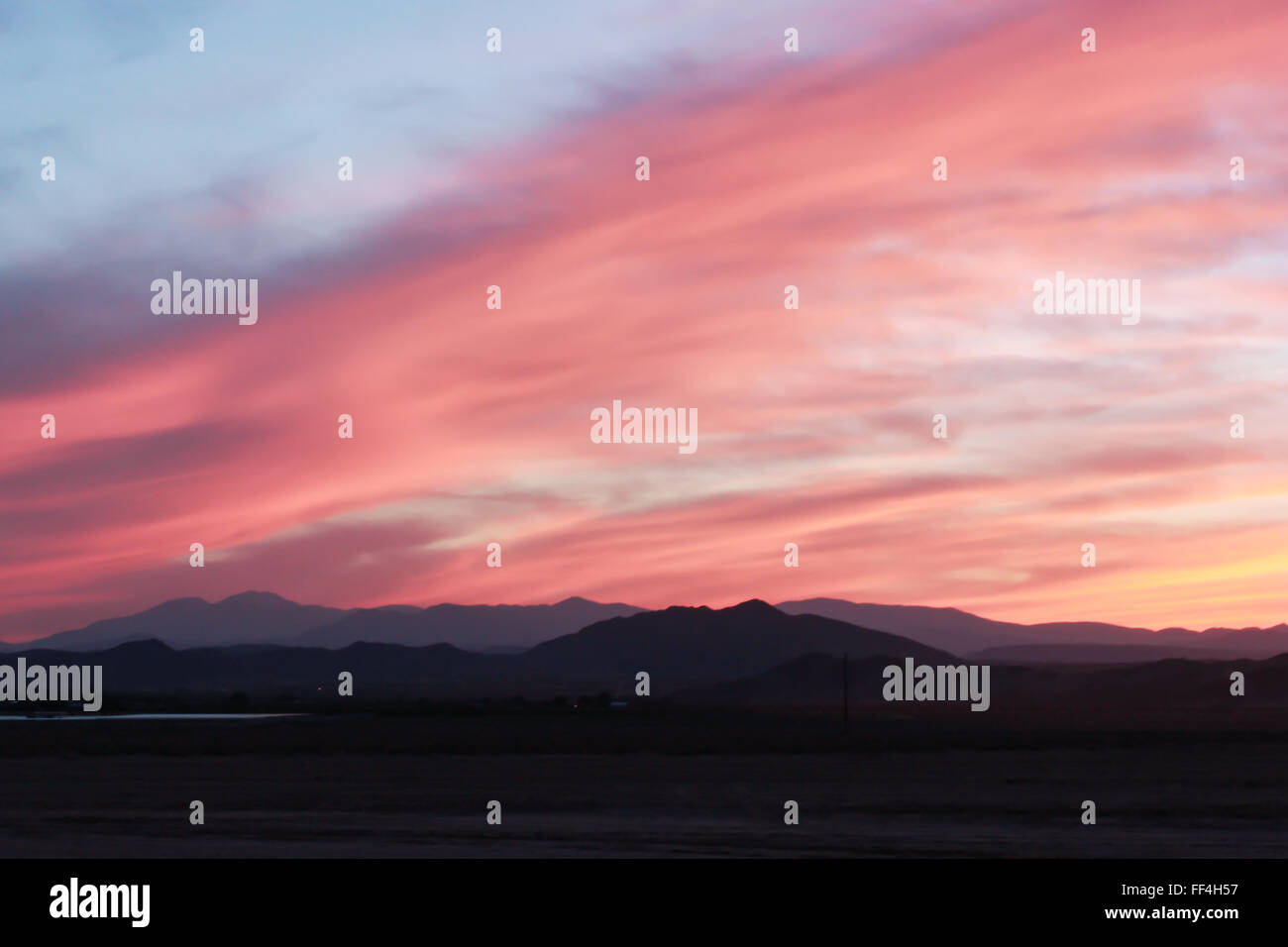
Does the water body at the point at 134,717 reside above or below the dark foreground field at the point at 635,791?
above

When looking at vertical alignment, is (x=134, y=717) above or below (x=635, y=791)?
above

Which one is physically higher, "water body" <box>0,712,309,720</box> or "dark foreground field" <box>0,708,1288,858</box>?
"water body" <box>0,712,309,720</box>

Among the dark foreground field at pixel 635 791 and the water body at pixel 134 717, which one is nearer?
the dark foreground field at pixel 635 791

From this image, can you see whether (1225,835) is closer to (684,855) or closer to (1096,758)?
(684,855)

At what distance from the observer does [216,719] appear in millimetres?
81812

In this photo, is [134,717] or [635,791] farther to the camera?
[134,717]

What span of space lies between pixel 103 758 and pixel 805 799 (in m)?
27.3

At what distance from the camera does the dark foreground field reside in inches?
1027

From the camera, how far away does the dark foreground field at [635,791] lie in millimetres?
26094

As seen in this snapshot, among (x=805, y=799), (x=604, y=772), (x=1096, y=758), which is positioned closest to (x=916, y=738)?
(x=1096, y=758)

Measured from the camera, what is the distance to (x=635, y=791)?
37031 millimetres

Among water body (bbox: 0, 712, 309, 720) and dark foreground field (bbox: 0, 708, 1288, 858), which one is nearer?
dark foreground field (bbox: 0, 708, 1288, 858)
